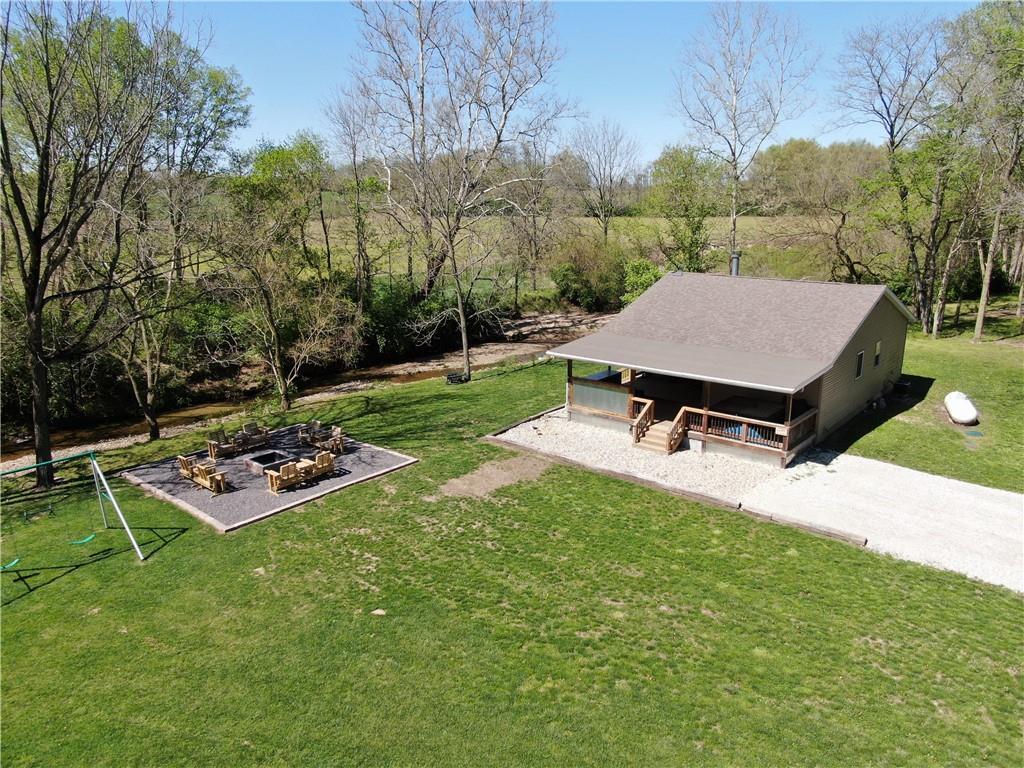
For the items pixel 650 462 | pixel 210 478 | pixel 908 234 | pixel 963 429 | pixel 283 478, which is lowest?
pixel 963 429

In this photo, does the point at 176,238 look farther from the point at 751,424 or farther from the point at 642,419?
the point at 751,424

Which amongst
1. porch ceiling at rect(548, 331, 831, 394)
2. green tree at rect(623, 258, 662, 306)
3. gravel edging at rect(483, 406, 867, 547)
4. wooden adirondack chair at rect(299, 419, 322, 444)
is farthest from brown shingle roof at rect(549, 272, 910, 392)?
green tree at rect(623, 258, 662, 306)

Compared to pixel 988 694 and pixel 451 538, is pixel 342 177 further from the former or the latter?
pixel 988 694

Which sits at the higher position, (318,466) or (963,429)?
(318,466)

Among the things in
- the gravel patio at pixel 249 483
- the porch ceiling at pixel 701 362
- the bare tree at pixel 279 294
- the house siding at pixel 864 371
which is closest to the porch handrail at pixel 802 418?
the house siding at pixel 864 371

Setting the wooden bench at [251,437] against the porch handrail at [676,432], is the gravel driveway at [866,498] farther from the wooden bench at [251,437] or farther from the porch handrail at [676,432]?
the wooden bench at [251,437]

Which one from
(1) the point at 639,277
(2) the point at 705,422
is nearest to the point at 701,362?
(2) the point at 705,422

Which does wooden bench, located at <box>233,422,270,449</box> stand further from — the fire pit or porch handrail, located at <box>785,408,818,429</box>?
porch handrail, located at <box>785,408,818,429</box>
